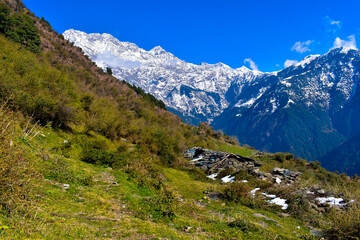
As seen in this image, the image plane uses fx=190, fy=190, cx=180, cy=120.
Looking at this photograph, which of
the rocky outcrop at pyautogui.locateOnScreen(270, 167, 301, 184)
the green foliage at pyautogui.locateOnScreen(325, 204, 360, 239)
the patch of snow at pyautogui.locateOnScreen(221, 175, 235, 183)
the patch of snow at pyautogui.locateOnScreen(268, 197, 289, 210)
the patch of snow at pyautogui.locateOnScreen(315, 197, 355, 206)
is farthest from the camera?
the patch of snow at pyautogui.locateOnScreen(221, 175, 235, 183)

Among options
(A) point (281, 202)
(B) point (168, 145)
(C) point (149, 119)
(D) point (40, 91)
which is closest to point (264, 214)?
(A) point (281, 202)

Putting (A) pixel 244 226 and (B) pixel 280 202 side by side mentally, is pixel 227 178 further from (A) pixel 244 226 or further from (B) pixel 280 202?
(A) pixel 244 226

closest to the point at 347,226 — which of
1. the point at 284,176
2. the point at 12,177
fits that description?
the point at 12,177

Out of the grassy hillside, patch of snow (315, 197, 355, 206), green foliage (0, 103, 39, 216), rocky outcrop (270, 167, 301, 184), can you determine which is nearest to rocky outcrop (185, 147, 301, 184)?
rocky outcrop (270, 167, 301, 184)

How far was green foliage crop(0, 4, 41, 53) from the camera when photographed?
22.7 m

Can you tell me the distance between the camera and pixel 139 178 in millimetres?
10594

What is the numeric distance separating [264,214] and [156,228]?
630 centimetres

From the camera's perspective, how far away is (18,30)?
23.8 metres

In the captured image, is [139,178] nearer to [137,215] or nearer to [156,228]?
[137,215]

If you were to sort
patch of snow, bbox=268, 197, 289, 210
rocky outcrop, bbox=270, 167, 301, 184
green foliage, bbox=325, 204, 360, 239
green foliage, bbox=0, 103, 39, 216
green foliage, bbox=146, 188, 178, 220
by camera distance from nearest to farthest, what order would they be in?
1. green foliage, bbox=0, 103, 39, 216
2. green foliage, bbox=325, 204, 360, 239
3. green foliage, bbox=146, 188, 178, 220
4. patch of snow, bbox=268, 197, 289, 210
5. rocky outcrop, bbox=270, 167, 301, 184

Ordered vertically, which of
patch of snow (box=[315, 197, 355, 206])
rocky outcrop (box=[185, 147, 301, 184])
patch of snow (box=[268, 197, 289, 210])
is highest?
rocky outcrop (box=[185, 147, 301, 184])

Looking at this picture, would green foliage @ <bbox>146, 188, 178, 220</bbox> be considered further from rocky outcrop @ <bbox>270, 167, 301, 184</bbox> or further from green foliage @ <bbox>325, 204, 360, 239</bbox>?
rocky outcrop @ <bbox>270, 167, 301, 184</bbox>

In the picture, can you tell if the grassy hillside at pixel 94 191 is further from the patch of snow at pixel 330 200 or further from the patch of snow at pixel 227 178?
the patch of snow at pixel 227 178

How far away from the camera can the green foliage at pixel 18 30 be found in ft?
74.6
